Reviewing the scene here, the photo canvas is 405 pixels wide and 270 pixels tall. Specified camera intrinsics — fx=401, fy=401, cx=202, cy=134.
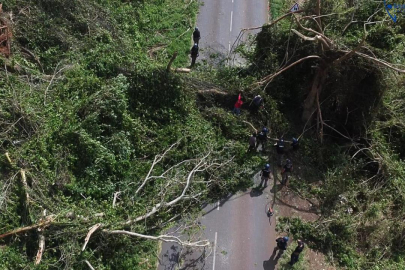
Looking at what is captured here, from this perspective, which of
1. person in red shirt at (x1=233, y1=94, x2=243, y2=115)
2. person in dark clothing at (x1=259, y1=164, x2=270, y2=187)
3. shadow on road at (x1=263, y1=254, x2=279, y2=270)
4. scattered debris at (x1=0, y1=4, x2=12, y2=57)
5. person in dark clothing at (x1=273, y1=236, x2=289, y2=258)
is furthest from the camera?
person in red shirt at (x1=233, y1=94, x2=243, y2=115)

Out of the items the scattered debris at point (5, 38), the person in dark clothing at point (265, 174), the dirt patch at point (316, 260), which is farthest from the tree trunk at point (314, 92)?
the scattered debris at point (5, 38)

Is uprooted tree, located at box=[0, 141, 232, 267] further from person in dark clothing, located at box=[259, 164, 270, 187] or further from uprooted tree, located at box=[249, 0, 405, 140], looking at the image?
uprooted tree, located at box=[249, 0, 405, 140]

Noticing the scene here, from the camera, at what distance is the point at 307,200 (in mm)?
16688

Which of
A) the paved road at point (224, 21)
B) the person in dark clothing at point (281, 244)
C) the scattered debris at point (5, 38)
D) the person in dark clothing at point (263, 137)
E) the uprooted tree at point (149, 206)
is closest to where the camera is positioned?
the uprooted tree at point (149, 206)

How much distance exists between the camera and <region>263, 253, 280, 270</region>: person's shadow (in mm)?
14575

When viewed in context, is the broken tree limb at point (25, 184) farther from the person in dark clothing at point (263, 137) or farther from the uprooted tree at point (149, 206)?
the person in dark clothing at point (263, 137)

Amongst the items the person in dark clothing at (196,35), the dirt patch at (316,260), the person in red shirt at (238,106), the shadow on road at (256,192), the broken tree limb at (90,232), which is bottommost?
the dirt patch at (316,260)

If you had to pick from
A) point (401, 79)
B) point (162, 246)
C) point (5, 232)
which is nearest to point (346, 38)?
point (401, 79)

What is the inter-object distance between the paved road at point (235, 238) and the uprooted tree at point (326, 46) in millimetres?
4806

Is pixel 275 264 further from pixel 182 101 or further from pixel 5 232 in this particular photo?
pixel 5 232

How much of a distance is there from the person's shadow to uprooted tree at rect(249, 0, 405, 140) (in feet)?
19.7

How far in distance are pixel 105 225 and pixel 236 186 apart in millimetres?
5705

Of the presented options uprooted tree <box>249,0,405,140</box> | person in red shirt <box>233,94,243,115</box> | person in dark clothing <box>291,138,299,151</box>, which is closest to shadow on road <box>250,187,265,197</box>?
person in dark clothing <box>291,138,299,151</box>

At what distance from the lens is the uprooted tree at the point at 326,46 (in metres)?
16.6
